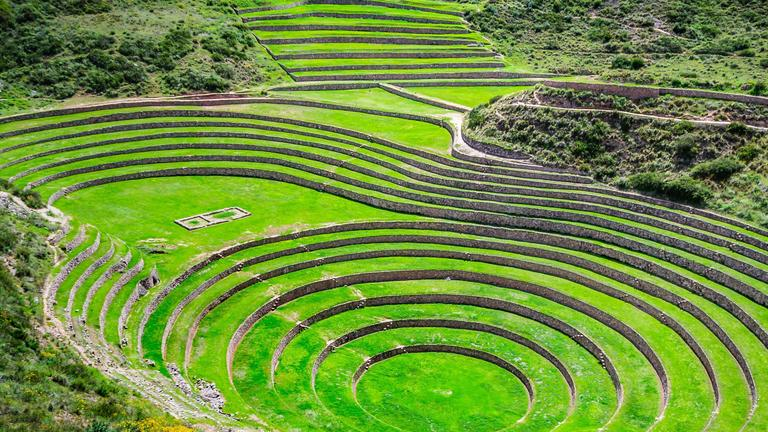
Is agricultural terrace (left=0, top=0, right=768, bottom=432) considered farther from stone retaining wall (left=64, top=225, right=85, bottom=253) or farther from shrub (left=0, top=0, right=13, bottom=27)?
shrub (left=0, top=0, right=13, bottom=27)

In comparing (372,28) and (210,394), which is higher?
(372,28)

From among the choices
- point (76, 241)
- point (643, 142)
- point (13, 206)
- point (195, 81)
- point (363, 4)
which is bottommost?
point (76, 241)

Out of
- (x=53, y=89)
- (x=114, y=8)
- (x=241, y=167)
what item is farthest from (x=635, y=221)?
(x=114, y=8)

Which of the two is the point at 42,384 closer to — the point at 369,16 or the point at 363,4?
the point at 369,16

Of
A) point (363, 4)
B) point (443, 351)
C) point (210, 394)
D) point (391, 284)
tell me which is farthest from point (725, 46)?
point (210, 394)

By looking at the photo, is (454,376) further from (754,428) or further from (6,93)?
(6,93)

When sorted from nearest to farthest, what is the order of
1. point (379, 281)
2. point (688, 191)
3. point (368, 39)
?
point (379, 281)
point (688, 191)
point (368, 39)
